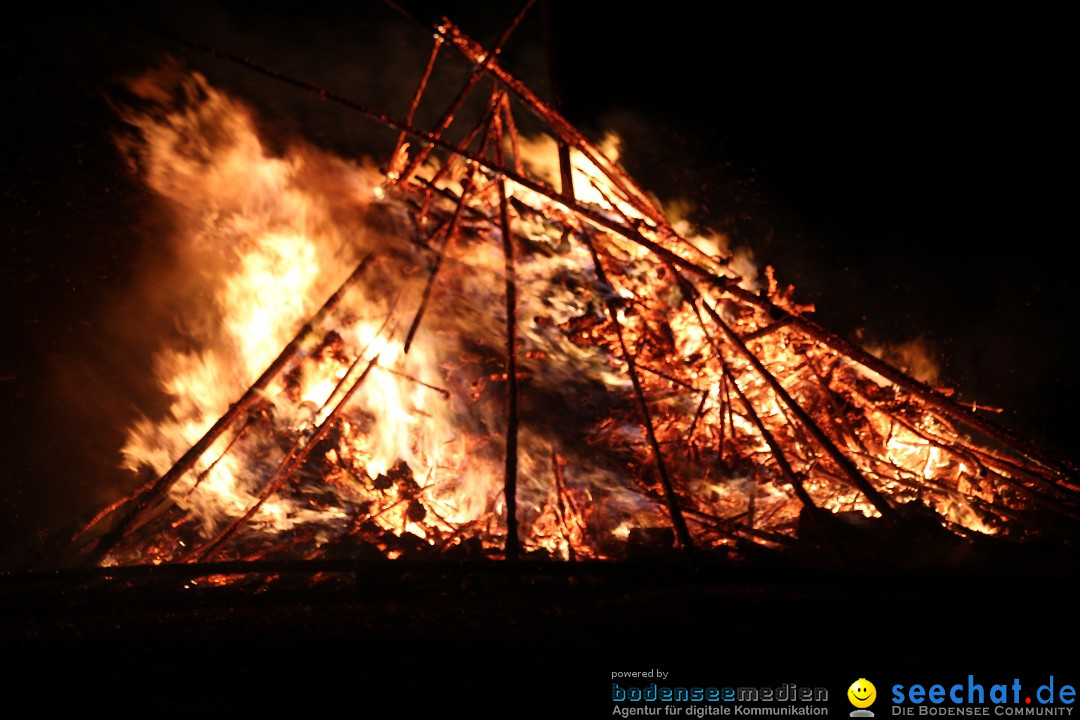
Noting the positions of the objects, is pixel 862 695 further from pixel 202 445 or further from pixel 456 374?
pixel 202 445

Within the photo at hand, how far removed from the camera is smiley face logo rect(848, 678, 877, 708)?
5.22ft

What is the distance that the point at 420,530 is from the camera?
377 cm

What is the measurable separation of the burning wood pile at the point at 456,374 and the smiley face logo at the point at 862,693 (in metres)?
2.07

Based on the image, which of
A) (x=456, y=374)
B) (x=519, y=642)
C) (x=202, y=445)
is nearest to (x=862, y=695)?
(x=519, y=642)

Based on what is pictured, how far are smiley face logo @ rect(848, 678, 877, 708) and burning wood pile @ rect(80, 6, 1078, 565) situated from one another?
2071 millimetres

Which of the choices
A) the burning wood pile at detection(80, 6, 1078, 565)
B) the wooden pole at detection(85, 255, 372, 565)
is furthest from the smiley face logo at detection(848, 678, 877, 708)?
the wooden pole at detection(85, 255, 372, 565)

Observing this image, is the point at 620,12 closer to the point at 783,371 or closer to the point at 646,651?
the point at 783,371

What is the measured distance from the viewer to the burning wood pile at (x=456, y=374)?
3.91m

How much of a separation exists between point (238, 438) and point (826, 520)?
4.29 meters

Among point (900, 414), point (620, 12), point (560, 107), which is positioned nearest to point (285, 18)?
point (560, 107)

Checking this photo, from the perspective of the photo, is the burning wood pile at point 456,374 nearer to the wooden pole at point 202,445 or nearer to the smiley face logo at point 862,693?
the wooden pole at point 202,445

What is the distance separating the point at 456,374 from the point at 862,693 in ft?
11.0

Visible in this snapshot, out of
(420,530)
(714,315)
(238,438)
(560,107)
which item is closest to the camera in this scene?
(714,315)

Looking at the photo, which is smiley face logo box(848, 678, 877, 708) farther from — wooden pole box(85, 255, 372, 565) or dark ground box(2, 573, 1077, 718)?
wooden pole box(85, 255, 372, 565)
